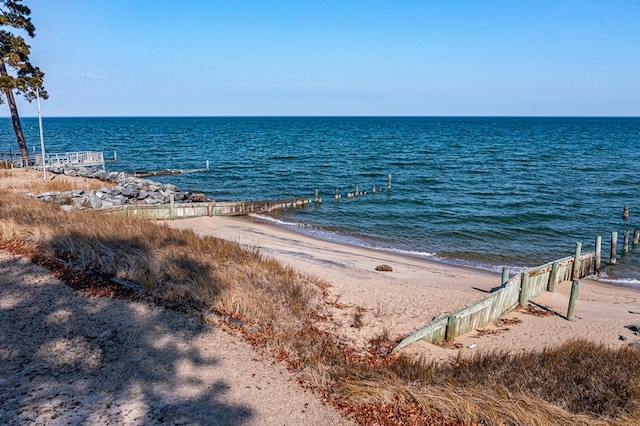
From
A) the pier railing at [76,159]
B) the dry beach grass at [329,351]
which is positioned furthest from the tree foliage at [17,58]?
the dry beach grass at [329,351]

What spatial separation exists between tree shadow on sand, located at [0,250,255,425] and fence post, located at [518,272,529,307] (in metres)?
9.49

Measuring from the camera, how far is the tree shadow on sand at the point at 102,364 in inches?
248

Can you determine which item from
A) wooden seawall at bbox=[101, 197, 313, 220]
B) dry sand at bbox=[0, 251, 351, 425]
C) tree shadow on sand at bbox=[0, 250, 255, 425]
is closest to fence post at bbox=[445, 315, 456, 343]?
dry sand at bbox=[0, 251, 351, 425]

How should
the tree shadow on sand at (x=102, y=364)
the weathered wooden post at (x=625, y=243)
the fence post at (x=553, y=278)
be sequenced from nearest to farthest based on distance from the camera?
1. the tree shadow on sand at (x=102, y=364)
2. the fence post at (x=553, y=278)
3. the weathered wooden post at (x=625, y=243)

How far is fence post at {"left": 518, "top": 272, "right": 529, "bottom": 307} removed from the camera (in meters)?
13.4

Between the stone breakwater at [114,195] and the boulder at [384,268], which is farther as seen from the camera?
Answer: the stone breakwater at [114,195]

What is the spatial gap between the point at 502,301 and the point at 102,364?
32.9 ft

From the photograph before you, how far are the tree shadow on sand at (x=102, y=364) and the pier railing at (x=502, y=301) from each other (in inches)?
171

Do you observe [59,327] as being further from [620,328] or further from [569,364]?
[620,328]

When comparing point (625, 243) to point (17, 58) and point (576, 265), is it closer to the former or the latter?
point (576, 265)

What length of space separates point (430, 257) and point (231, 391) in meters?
15.6

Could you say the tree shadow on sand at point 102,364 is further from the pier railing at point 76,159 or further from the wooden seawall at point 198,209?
the pier railing at point 76,159

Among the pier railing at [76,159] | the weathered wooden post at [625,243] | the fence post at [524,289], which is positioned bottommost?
the weathered wooden post at [625,243]

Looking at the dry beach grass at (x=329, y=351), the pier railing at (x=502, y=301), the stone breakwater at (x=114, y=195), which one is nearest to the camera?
the dry beach grass at (x=329, y=351)
